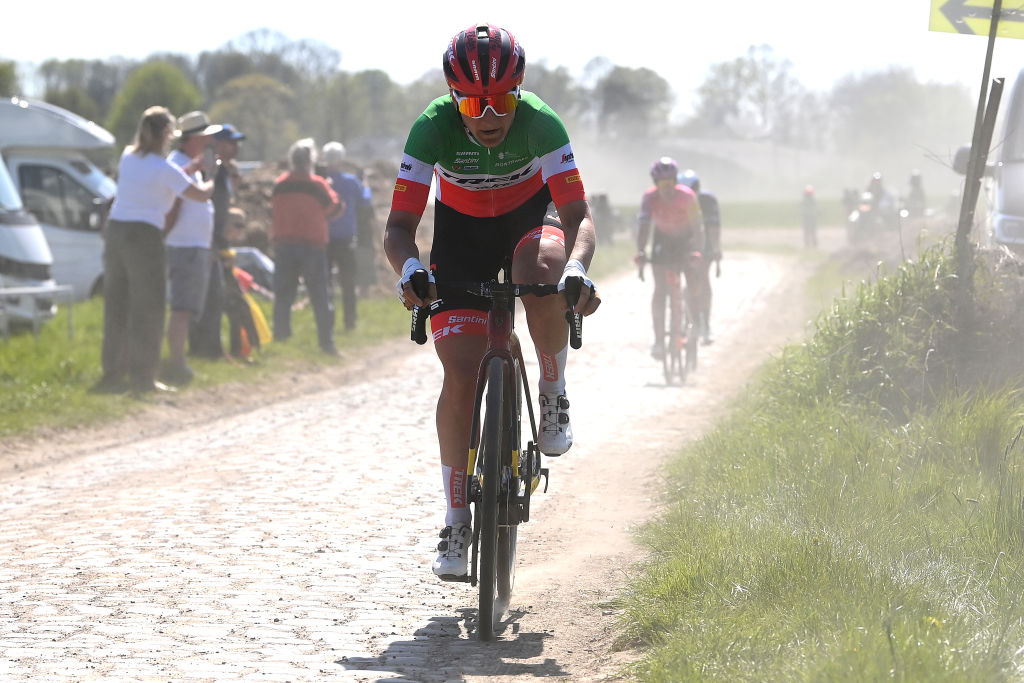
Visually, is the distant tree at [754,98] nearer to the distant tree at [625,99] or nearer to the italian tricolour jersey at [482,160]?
the distant tree at [625,99]

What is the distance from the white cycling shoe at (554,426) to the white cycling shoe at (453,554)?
20.3 inches

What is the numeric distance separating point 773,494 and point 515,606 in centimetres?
167

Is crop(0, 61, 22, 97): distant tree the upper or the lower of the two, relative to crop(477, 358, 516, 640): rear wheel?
upper

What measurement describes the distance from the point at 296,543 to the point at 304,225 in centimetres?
865

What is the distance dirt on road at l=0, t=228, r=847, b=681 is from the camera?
4.81m

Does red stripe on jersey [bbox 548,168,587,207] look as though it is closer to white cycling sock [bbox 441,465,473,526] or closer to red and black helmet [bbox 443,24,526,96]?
red and black helmet [bbox 443,24,526,96]

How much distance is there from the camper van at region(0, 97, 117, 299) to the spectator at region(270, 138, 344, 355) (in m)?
6.62

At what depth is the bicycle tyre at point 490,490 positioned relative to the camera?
4.89 m

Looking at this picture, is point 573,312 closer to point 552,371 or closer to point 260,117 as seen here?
point 552,371

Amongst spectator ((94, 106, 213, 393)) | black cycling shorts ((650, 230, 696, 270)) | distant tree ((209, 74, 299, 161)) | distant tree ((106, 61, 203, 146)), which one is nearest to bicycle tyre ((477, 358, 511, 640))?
spectator ((94, 106, 213, 393))

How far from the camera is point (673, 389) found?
43.9ft

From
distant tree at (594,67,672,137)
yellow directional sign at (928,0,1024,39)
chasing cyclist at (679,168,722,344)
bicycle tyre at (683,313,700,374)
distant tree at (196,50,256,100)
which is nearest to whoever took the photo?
yellow directional sign at (928,0,1024,39)

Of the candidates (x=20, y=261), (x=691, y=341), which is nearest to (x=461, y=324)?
(x=691, y=341)

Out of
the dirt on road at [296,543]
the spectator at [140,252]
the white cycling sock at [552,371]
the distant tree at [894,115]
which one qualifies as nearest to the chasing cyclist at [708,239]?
the dirt on road at [296,543]
